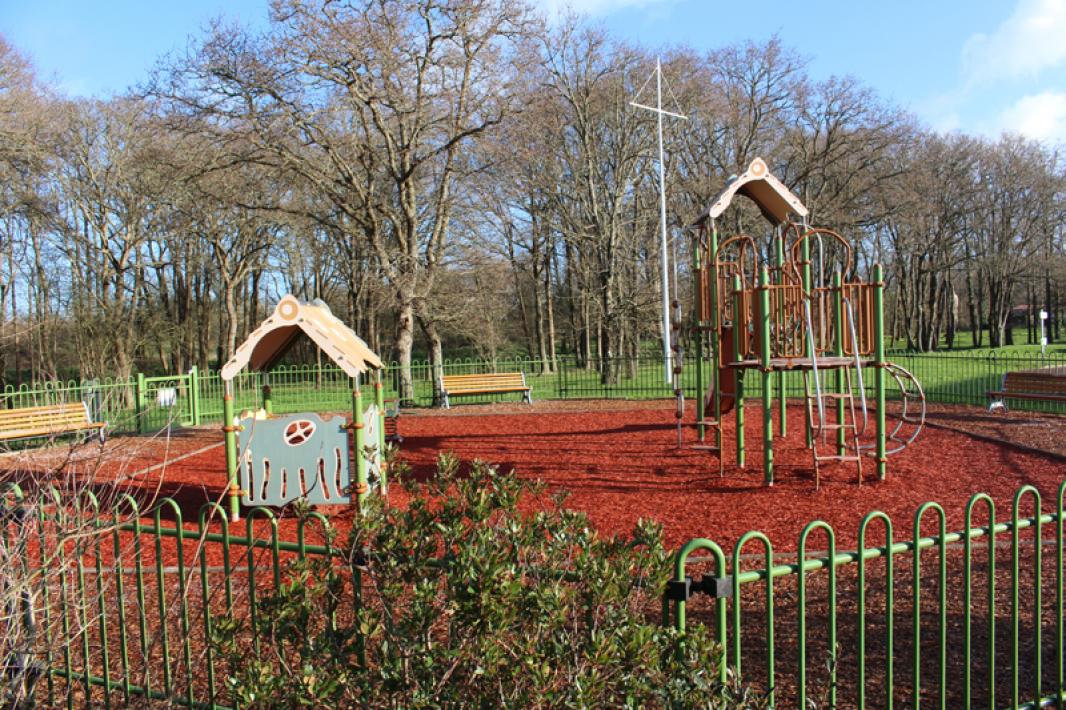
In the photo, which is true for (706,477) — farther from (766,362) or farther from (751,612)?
(751,612)

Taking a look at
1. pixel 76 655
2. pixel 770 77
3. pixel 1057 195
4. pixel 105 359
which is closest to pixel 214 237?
pixel 105 359

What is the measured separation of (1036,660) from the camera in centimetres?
372

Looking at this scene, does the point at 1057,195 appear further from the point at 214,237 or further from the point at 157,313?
the point at 157,313

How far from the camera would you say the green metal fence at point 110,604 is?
3.31 metres

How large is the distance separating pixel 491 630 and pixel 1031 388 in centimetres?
1698

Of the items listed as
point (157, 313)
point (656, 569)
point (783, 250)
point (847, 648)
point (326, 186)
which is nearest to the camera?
point (656, 569)

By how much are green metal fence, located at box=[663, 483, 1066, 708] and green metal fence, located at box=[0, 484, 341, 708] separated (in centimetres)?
179

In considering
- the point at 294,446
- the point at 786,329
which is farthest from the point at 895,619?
the point at 294,446

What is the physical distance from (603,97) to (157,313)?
23851mm

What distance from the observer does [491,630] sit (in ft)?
8.07

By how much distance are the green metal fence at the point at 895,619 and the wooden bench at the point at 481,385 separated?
14.0 meters

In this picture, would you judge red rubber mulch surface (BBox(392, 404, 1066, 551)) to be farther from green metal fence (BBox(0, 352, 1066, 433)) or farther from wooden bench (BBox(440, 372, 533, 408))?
wooden bench (BBox(440, 372, 533, 408))

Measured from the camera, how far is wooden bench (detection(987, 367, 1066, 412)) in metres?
15.4

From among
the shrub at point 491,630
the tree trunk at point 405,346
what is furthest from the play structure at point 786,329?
the tree trunk at point 405,346
